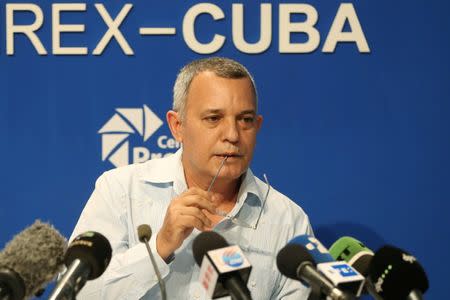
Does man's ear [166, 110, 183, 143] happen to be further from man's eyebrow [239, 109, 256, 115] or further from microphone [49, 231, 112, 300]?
microphone [49, 231, 112, 300]

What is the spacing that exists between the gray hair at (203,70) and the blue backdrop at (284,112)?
17.3 inches

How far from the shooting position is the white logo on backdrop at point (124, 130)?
2.62 metres

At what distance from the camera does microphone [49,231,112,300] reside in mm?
1186

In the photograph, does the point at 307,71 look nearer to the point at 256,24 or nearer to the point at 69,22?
the point at 256,24

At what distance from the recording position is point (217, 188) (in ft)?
7.25

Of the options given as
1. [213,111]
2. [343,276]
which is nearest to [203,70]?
[213,111]

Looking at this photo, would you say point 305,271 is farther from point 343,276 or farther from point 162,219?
point 162,219

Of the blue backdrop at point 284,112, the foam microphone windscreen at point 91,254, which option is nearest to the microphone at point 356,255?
the foam microphone windscreen at point 91,254

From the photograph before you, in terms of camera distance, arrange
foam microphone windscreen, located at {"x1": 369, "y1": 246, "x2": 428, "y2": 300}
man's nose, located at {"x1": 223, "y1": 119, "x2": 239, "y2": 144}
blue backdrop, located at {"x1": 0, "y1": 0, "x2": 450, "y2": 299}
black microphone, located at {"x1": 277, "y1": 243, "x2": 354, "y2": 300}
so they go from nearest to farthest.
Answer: black microphone, located at {"x1": 277, "y1": 243, "x2": 354, "y2": 300}, foam microphone windscreen, located at {"x1": 369, "y1": 246, "x2": 428, "y2": 300}, man's nose, located at {"x1": 223, "y1": 119, "x2": 239, "y2": 144}, blue backdrop, located at {"x1": 0, "y1": 0, "x2": 450, "y2": 299}

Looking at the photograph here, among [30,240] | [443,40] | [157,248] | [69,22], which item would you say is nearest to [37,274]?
[30,240]

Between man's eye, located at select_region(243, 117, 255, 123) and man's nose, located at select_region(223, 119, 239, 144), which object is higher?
man's eye, located at select_region(243, 117, 255, 123)

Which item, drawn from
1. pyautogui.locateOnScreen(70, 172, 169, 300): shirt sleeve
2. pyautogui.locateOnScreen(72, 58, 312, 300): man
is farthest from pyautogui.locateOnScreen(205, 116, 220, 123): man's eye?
pyautogui.locateOnScreen(70, 172, 169, 300): shirt sleeve

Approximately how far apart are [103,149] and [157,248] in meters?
0.89

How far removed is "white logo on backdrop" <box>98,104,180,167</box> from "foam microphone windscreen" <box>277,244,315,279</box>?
143cm
